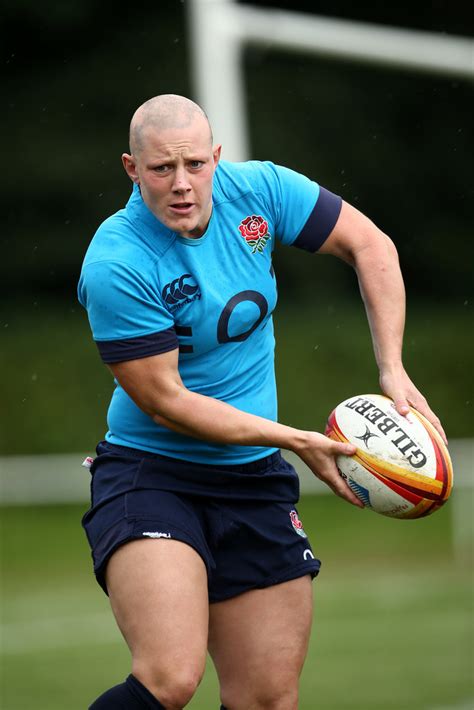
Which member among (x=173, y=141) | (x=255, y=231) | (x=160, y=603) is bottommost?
(x=160, y=603)

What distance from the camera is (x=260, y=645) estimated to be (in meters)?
4.93

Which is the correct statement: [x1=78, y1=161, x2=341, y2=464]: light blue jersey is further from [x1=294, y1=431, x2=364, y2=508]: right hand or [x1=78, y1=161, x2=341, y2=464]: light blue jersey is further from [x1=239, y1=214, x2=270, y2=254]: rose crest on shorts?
[x1=294, y1=431, x2=364, y2=508]: right hand

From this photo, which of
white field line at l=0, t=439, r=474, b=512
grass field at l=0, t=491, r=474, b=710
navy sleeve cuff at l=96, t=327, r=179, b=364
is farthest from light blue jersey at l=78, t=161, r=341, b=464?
white field line at l=0, t=439, r=474, b=512

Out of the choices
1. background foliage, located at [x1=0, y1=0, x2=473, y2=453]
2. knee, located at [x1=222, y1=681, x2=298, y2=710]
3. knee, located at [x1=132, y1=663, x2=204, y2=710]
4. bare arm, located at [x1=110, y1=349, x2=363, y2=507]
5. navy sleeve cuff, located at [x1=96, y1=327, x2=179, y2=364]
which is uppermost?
navy sleeve cuff, located at [x1=96, y1=327, x2=179, y2=364]

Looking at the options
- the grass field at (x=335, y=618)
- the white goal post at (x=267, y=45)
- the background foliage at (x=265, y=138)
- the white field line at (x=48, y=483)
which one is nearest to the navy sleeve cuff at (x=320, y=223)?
the grass field at (x=335, y=618)

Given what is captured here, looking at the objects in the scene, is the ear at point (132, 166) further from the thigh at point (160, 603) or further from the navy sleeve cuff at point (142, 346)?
the thigh at point (160, 603)

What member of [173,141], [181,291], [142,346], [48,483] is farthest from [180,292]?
[48,483]

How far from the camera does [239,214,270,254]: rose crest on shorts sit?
195 inches

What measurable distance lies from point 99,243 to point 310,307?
13.8 m

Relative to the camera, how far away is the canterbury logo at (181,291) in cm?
475

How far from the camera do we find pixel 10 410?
1522cm

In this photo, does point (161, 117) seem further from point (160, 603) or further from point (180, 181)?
point (160, 603)

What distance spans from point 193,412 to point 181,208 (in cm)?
65

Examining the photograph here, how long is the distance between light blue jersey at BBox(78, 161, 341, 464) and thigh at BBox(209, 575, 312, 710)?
489 millimetres
